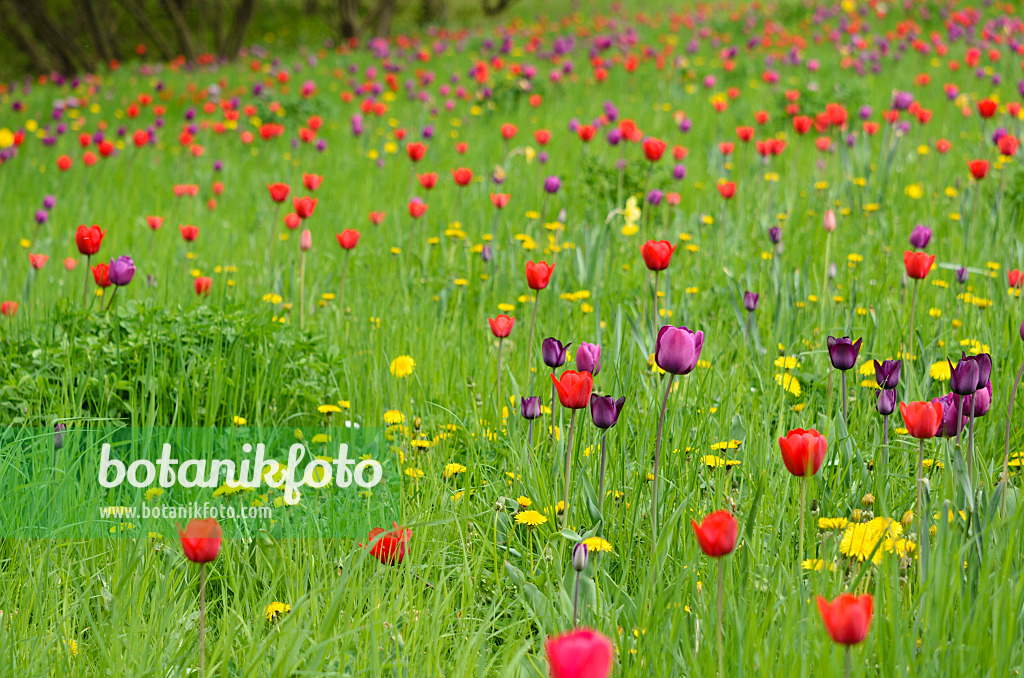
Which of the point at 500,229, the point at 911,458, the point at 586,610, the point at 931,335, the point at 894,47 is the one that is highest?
the point at 894,47

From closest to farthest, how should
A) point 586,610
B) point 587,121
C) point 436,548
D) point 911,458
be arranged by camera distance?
point 586,610 < point 436,548 < point 911,458 < point 587,121

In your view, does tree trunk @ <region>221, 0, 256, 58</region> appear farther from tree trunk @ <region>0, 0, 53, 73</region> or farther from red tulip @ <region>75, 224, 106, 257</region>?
red tulip @ <region>75, 224, 106, 257</region>

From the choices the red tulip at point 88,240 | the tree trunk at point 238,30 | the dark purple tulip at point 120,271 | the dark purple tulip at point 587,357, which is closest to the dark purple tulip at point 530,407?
the dark purple tulip at point 587,357

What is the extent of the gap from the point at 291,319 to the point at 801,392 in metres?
1.92

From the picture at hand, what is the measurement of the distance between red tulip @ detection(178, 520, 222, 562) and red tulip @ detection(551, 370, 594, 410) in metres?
0.75

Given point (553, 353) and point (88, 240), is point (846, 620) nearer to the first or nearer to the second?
point (553, 353)

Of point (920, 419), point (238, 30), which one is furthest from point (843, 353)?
point (238, 30)

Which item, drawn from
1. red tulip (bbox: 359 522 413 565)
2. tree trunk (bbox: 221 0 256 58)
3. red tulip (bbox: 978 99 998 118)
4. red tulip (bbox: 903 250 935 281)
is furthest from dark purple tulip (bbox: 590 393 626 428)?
tree trunk (bbox: 221 0 256 58)

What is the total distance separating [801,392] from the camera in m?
2.76

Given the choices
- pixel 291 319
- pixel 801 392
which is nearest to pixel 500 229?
pixel 291 319

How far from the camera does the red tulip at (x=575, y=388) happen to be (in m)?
1.77

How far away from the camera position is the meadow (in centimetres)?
153

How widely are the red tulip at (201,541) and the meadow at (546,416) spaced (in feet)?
0.04

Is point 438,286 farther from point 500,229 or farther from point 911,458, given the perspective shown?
point 911,458
